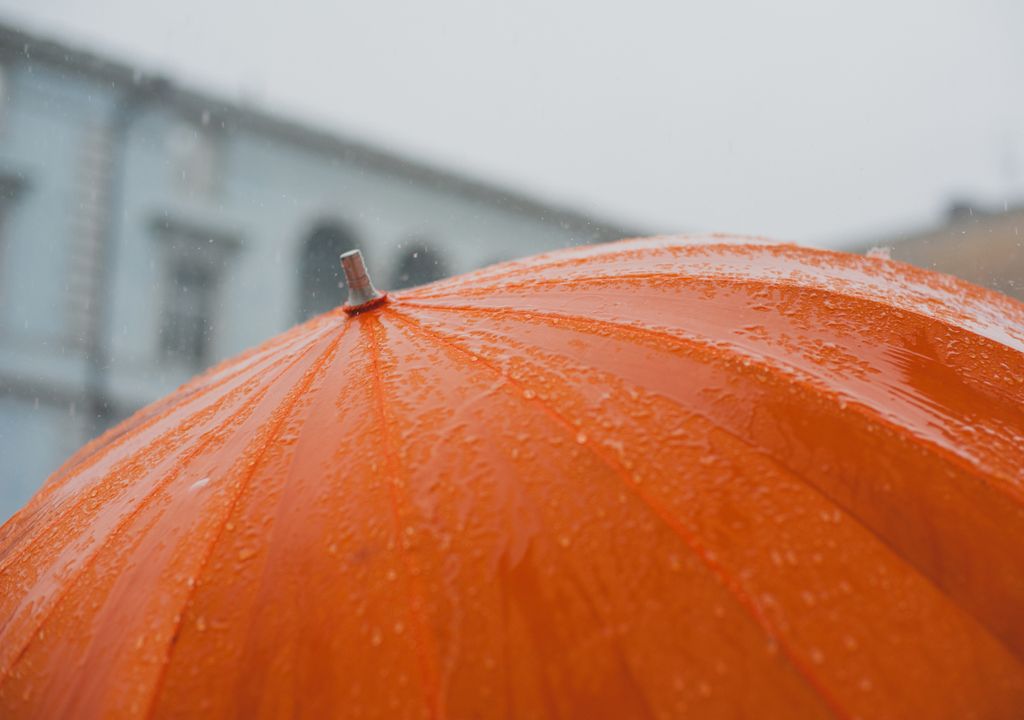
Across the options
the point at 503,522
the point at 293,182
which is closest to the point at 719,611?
the point at 503,522

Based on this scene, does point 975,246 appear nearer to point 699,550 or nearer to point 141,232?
point 141,232

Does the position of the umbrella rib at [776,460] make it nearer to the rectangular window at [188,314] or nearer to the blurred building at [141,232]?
the blurred building at [141,232]

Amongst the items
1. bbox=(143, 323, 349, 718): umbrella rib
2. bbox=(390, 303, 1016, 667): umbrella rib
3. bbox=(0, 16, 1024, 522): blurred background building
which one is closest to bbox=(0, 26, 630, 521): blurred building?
bbox=(0, 16, 1024, 522): blurred background building

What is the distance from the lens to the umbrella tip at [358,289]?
174 centimetres

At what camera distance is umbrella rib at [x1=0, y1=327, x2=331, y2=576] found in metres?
1.65

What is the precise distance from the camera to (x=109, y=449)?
6.24 feet

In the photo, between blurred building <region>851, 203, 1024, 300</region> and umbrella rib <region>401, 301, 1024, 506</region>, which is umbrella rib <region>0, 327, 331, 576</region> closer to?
umbrella rib <region>401, 301, 1024, 506</region>

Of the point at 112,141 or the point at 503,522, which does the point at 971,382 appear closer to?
the point at 503,522

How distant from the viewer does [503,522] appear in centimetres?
115

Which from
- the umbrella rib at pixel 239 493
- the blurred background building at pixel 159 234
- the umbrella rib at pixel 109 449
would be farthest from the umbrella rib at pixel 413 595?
the blurred background building at pixel 159 234

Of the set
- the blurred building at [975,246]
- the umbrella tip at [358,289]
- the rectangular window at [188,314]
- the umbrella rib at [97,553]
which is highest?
the blurred building at [975,246]

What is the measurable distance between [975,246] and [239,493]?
686 inches

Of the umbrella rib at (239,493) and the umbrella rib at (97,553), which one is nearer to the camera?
the umbrella rib at (239,493)

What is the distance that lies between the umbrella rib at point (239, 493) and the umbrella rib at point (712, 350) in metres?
0.19
